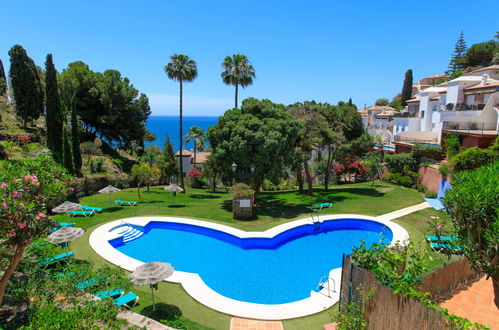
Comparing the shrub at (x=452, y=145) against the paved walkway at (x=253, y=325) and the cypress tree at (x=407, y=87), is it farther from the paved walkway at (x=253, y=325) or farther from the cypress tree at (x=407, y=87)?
the cypress tree at (x=407, y=87)

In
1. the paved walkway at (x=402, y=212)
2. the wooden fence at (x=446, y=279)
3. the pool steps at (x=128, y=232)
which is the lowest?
the pool steps at (x=128, y=232)

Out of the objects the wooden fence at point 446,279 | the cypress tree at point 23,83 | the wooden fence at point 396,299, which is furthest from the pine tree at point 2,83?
the wooden fence at point 446,279

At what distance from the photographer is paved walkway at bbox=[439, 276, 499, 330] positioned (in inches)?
288

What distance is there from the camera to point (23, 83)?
27984 millimetres

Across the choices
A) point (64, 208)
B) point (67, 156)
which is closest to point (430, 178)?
point (64, 208)

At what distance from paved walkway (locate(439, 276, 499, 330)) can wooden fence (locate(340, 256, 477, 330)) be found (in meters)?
0.29

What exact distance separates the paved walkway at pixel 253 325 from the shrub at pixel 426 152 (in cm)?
2435

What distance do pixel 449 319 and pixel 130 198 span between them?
22.5m

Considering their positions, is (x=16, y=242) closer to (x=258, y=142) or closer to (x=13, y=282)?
(x=13, y=282)

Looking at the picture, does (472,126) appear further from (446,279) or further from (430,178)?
(446,279)

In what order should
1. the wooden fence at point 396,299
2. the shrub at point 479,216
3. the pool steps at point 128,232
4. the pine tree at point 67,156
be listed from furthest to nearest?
the pine tree at point 67,156, the pool steps at point 128,232, the shrub at point 479,216, the wooden fence at point 396,299

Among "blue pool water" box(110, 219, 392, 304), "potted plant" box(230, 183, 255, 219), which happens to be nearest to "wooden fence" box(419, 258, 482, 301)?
"blue pool water" box(110, 219, 392, 304)

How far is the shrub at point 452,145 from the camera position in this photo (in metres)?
25.9

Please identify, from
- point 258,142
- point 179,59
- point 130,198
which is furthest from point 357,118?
point 130,198
